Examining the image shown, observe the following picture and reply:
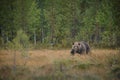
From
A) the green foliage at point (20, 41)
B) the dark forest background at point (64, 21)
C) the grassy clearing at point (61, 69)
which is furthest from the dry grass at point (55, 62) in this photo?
the dark forest background at point (64, 21)

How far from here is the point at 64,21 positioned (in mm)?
27656

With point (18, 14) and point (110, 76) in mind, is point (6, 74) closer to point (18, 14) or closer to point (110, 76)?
point (110, 76)

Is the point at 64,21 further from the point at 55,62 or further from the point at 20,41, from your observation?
the point at 55,62

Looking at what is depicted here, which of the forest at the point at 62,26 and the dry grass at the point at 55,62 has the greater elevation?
the forest at the point at 62,26

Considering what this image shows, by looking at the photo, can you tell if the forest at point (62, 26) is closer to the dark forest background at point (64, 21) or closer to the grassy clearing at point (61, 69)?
the dark forest background at point (64, 21)

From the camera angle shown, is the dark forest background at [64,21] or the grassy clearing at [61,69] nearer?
the grassy clearing at [61,69]

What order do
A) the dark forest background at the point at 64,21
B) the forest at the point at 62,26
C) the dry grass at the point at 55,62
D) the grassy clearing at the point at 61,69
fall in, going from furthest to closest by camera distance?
the dark forest background at the point at 64,21, the forest at the point at 62,26, the dry grass at the point at 55,62, the grassy clearing at the point at 61,69

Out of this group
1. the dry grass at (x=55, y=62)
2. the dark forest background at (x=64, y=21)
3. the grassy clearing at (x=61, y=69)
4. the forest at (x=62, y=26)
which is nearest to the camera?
the grassy clearing at (x=61, y=69)

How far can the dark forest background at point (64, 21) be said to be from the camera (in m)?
25.6

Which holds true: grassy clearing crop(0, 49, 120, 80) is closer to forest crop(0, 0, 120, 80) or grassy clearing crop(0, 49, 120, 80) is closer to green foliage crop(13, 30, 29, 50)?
forest crop(0, 0, 120, 80)

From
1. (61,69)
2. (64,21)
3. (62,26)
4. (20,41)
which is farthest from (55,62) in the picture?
(62,26)

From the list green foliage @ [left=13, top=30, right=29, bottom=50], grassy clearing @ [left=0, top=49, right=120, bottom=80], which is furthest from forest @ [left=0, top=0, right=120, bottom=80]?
green foliage @ [left=13, top=30, right=29, bottom=50]

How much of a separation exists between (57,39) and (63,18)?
2.52m

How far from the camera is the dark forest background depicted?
25.6m
